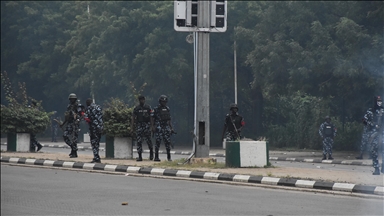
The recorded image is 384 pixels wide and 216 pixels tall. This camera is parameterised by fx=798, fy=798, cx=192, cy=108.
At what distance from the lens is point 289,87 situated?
107 ft

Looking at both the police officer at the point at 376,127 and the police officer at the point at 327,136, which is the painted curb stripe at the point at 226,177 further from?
the police officer at the point at 327,136

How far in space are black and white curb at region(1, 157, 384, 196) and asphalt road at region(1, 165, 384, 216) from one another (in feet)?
2.02

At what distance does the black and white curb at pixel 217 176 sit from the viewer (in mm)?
13863

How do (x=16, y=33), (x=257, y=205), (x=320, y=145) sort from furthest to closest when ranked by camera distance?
(x=16, y=33), (x=320, y=145), (x=257, y=205)

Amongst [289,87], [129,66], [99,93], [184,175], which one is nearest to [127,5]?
[129,66]

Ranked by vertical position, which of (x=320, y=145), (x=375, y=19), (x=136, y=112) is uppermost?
(x=375, y=19)

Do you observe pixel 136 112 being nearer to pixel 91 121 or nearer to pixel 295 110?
pixel 91 121

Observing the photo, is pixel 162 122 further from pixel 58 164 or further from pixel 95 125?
pixel 58 164

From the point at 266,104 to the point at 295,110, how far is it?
1856 millimetres

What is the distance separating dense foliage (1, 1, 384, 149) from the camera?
3030cm

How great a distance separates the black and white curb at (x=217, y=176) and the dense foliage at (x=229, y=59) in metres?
9.49

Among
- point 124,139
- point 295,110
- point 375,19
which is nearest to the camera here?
point 124,139

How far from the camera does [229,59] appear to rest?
40125mm

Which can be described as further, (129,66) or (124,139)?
(129,66)
